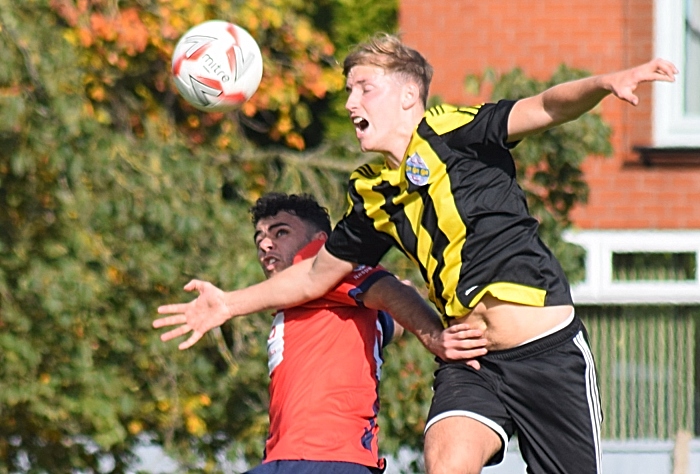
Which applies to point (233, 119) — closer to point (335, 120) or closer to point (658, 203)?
point (335, 120)

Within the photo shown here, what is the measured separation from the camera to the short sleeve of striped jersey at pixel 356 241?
452cm

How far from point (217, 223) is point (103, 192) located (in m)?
0.65

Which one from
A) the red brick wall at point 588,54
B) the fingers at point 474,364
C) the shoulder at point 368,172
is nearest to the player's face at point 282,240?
the shoulder at point 368,172

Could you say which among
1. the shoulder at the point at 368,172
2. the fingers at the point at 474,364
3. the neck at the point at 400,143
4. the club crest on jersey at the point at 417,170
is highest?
the neck at the point at 400,143

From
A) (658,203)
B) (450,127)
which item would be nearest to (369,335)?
(450,127)

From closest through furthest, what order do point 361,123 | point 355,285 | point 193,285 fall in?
point 361,123, point 355,285, point 193,285

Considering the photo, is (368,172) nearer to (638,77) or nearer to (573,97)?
(573,97)

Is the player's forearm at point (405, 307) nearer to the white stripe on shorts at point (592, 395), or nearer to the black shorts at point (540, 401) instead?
the black shorts at point (540, 401)

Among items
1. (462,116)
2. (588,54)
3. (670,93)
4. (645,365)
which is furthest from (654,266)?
(462,116)

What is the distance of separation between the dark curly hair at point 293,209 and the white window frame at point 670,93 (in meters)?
5.15

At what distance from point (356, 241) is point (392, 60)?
0.65m

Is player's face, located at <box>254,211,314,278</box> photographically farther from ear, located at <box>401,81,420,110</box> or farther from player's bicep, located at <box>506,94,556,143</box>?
player's bicep, located at <box>506,94,556,143</box>

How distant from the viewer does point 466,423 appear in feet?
13.5

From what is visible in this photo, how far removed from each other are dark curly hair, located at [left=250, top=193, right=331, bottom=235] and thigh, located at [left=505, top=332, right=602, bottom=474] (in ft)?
3.70
